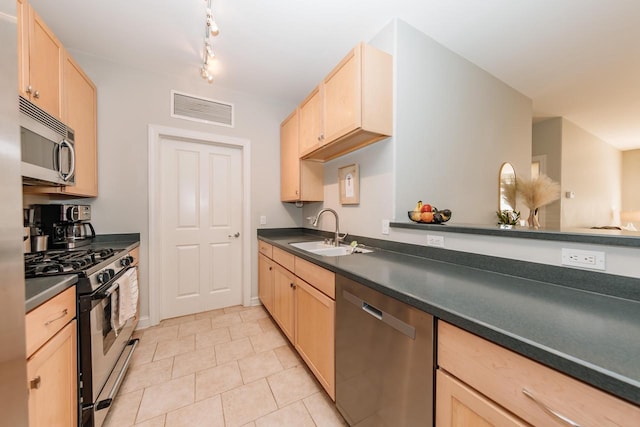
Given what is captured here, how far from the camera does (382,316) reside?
1.04 meters

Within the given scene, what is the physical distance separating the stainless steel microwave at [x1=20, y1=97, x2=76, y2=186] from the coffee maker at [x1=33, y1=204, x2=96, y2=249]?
31 centimetres

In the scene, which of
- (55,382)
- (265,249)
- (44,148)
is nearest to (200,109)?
(44,148)

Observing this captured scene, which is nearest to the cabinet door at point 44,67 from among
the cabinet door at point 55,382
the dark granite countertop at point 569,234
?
the cabinet door at point 55,382

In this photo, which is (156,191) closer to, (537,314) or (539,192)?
(537,314)

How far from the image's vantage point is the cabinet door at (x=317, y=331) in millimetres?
1418

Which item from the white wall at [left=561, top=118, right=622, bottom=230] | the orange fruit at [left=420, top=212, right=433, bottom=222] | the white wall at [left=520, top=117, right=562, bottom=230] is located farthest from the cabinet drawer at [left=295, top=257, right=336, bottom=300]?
the white wall at [left=561, top=118, right=622, bottom=230]

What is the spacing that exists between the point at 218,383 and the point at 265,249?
132cm

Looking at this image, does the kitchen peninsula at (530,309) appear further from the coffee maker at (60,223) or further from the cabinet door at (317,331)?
the coffee maker at (60,223)

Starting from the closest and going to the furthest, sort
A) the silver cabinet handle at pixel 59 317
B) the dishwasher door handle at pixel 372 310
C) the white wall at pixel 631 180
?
the silver cabinet handle at pixel 59 317, the dishwasher door handle at pixel 372 310, the white wall at pixel 631 180

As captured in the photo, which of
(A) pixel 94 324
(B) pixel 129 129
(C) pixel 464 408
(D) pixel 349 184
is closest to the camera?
(C) pixel 464 408

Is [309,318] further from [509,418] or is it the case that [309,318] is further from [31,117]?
[31,117]

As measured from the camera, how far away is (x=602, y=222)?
16.4ft

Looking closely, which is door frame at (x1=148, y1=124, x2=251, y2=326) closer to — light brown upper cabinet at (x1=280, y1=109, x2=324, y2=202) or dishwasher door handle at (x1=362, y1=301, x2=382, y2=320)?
light brown upper cabinet at (x1=280, y1=109, x2=324, y2=202)

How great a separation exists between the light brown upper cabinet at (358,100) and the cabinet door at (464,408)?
1466 millimetres
